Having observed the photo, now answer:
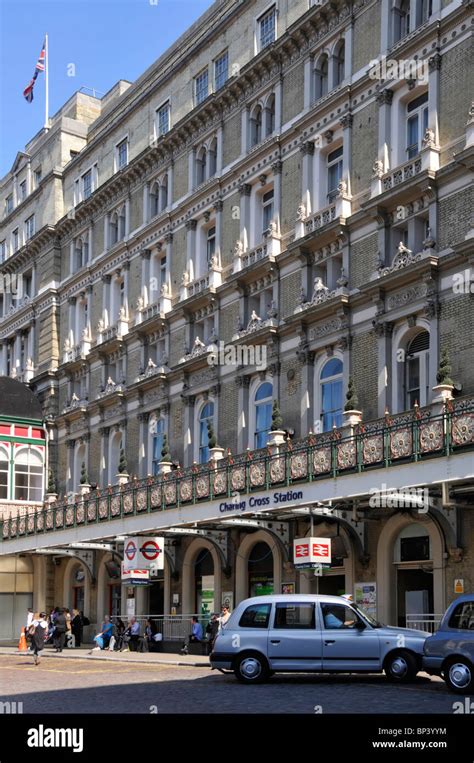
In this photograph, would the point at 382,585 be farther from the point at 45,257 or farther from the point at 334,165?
the point at 45,257

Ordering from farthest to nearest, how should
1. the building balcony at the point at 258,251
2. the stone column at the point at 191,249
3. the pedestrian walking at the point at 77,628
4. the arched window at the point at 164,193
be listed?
the arched window at the point at 164,193 < the stone column at the point at 191,249 < the pedestrian walking at the point at 77,628 < the building balcony at the point at 258,251

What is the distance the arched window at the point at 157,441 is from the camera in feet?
138

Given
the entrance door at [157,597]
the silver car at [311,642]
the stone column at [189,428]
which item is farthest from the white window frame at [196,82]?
the silver car at [311,642]

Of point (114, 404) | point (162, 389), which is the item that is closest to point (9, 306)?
point (114, 404)

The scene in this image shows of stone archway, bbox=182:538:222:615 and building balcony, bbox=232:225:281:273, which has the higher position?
building balcony, bbox=232:225:281:273

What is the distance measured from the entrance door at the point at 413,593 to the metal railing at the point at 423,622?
0.24m

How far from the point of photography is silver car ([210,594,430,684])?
19469mm

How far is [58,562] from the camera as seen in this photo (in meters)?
48.2

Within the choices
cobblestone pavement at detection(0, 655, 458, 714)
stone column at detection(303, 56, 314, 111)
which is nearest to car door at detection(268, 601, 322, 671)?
cobblestone pavement at detection(0, 655, 458, 714)

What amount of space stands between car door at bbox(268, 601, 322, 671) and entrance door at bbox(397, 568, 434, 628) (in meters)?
7.97

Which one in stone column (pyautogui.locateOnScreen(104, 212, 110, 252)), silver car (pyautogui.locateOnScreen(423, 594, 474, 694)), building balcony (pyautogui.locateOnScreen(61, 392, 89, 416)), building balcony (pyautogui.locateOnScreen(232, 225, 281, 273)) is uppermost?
stone column (pyautogui.locateOnScreen(104, 212, 110, 252))

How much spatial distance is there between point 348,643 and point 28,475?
111ft

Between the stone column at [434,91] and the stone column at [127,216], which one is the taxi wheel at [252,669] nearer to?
the stone column at [434,91]

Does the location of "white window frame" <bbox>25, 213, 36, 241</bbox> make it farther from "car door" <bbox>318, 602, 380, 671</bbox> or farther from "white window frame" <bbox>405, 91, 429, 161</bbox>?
"car door" <bbox>318, 602, 380, 671</bbox>
